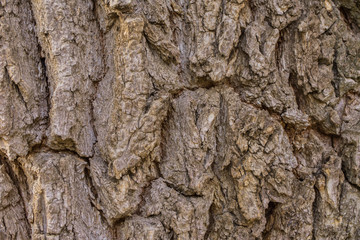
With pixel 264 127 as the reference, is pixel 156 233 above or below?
below

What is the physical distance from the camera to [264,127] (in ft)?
3.88

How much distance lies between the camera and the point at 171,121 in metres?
1.18

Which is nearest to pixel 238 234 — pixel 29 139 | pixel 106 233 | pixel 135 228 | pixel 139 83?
pixel 135 228

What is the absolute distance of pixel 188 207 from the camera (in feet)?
3.67

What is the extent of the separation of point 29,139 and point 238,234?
0.84m

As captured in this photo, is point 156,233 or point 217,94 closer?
point 156,233

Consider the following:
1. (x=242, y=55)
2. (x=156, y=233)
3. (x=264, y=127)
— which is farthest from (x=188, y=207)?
(x=242, y=55)

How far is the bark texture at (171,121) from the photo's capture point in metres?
1.12

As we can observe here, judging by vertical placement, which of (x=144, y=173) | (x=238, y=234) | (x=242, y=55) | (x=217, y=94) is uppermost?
(x=242, y=55)

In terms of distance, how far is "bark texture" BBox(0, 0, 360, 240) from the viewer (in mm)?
1115

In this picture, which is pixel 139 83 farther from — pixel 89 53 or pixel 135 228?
pixel 135 228

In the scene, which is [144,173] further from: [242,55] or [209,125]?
[242,55]

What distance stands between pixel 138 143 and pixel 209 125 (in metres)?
0.27

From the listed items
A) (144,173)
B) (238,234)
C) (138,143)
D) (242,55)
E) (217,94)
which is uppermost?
(242,55)
